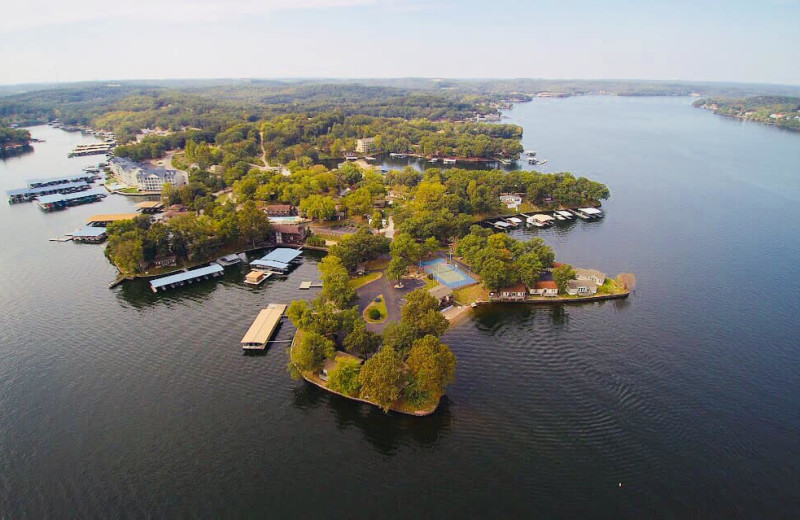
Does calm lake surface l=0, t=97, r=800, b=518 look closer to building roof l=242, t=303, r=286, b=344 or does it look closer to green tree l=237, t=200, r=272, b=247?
building roof l=242, t=303, r=286, b=344

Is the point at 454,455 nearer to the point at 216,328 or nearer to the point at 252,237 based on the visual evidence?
the point at 216,328

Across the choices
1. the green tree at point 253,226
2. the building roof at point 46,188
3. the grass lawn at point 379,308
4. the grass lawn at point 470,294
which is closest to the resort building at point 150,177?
the building roof at point 46,188

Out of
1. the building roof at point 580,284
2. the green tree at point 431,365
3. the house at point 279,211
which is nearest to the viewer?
the green tree at point 431,365

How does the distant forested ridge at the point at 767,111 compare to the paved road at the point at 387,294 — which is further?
the distant forested ridge at the point at 767,111

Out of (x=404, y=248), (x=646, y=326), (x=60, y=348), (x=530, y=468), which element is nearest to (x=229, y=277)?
(x=60, y=348)

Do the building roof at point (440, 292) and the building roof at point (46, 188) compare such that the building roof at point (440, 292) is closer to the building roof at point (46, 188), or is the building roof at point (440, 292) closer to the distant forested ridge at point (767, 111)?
the building roof at point (46, 188)

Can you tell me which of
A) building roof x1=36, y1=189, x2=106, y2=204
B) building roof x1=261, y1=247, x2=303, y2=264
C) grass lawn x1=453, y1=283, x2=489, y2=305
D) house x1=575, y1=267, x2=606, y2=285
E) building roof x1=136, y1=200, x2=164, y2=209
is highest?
building roof x1=36, y1=189, x2=106, y2=204

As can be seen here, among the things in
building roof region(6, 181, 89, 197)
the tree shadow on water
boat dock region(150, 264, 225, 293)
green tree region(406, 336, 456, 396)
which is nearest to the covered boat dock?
boat dock region(150, 264, 225, 293)
